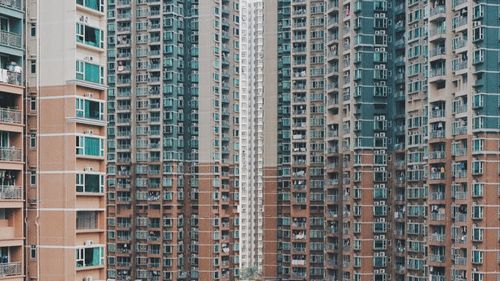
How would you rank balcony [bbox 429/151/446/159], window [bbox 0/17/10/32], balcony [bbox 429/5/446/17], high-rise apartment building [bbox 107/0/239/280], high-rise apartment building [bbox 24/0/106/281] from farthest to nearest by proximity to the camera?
high-rise apartment building [bbox 107/0/239/280] < balcony [bbox 429/5/446/17] < balcony [bbox 429/151/446/159] < high-rise apartment building [bbox 24/0/106/281] < window [bbox 0/17/10/32]

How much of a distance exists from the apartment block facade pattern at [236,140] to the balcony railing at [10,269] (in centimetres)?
6

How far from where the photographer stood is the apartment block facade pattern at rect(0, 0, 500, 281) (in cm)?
3103

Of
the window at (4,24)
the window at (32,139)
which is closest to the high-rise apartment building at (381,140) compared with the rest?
the window at (32,139)

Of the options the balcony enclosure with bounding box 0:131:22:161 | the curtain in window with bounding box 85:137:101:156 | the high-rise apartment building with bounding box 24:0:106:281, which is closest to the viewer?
the balcony enclosure with bounding box 0:131:22:161

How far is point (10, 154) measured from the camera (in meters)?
30.0

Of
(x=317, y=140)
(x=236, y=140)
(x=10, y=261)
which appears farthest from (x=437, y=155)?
(x=10, y=261)

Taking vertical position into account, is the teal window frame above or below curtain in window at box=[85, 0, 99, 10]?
below

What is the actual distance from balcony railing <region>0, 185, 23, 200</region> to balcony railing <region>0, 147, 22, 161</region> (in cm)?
104

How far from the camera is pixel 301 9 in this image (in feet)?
233

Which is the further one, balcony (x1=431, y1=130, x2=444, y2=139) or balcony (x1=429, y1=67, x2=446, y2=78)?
balcony (x1=429, y1=67, x2=446, y2=78)

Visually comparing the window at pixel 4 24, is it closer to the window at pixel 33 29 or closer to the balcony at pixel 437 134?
the window at pixel 33 29

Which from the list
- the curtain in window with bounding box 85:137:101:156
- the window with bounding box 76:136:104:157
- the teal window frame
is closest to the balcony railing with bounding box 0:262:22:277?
the teal window frame

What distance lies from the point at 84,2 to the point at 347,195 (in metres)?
33.8

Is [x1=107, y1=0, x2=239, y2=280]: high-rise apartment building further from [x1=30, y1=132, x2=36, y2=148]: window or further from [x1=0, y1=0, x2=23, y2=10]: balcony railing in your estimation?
[x1=0, y1=0, x2=23, y2=10]: balcony railing
